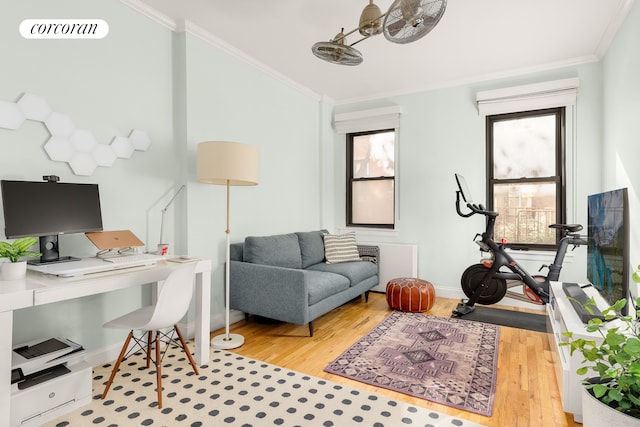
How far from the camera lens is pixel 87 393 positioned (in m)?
2.05

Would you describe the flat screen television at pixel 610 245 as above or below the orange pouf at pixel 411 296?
above

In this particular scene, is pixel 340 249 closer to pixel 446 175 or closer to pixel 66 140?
pixel 446 175

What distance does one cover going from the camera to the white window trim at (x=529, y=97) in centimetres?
379

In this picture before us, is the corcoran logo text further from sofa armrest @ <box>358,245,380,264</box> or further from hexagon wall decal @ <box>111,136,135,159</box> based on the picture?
sofa armrest @ <box>358,245,380,264</box>

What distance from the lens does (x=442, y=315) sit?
3.78 metres

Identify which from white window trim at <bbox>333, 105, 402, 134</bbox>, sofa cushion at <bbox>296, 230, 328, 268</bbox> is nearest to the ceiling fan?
sofa cushion at <bbox>296, 230, 328, 268</bbox>

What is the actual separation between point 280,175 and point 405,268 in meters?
1.98

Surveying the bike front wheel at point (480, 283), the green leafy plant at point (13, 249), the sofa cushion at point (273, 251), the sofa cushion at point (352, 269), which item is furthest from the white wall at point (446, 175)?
the green leafy plant at point (13, 249)

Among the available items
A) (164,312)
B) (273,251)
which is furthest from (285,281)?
(164,312)

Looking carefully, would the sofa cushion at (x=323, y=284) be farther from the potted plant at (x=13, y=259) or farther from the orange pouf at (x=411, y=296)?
A: the potted plant at (x=13, y=259)

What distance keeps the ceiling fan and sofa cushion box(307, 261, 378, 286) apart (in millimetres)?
2113

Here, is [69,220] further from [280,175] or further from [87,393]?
[280,175]

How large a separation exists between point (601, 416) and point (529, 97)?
3612 millimetres

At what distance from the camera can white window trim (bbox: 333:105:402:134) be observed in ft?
15.6
